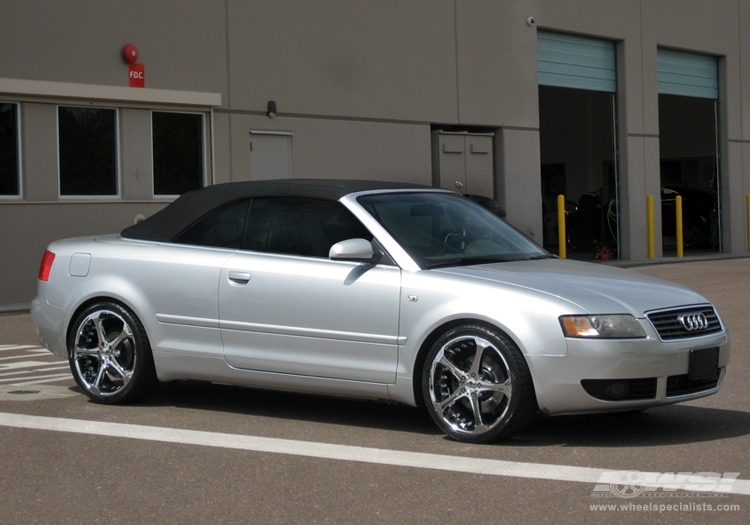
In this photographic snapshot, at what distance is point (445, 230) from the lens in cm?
700

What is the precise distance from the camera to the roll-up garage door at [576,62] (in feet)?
80.9

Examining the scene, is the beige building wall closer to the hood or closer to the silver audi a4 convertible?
the silver audi a4 convertible

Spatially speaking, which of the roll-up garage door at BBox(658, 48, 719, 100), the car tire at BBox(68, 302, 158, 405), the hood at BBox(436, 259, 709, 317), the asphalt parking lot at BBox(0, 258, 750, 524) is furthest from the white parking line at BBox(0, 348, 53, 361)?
the roll-up garage door at BBox(658, 48, 719, 100)

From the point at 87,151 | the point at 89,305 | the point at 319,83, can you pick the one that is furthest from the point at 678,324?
the point at 319,83

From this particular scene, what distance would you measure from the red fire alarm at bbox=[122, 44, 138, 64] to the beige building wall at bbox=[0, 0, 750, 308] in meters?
0.15

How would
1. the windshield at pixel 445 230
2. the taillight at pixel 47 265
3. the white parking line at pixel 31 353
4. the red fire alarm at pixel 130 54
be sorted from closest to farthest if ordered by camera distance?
the windshield at pixel 445 230 < the taillight at pixel 47 265 < the white parking line at pixel 31 353 < the red fire alarm at pixel 130 54

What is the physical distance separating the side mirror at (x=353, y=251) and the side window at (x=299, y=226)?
264 mm

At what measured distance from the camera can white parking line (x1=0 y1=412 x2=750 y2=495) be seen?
543cm

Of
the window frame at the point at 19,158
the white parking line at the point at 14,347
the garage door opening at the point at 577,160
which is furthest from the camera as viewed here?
the garage door opening at the point at 577,160

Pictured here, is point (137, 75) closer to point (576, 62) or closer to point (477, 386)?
point (576, 62)

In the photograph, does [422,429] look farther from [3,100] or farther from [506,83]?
[506,83]

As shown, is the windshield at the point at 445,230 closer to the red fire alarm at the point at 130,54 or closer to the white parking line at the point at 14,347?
the white parking line at the point at 14,347

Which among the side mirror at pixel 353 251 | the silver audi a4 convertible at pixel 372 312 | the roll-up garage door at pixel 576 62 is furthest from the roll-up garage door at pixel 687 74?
the side mirror at pixel 353 251

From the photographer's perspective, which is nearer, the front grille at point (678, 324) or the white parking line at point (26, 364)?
the front grille at point (678, 324)
